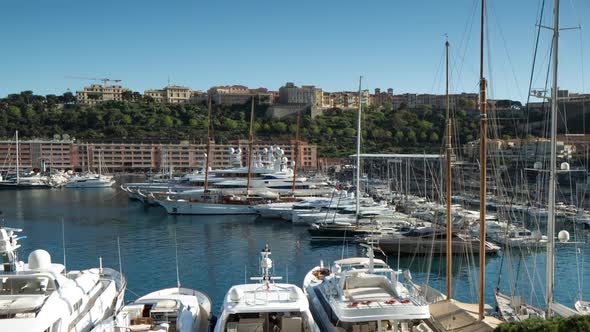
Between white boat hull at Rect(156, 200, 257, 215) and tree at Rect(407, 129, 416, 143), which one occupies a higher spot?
Result: tree at Rect(407, 129, 416, 143)

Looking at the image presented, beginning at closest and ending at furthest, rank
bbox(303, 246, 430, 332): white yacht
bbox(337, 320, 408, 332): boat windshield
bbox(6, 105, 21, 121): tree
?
bbox(303, 246, 430, 332): white yacht → bbox(337, 320, 408, 332): boat windshield → bbox(6, 105, 21, 121): tree

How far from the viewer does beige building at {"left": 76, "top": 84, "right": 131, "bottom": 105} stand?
181250 mm

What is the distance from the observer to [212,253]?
3462 centimetres

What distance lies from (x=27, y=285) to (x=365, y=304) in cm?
847

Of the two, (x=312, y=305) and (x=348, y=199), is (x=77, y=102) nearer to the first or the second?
(x=348, y=199)

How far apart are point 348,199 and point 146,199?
24760mm

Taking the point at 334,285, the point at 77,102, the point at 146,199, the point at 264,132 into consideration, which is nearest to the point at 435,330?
the point at 334,285

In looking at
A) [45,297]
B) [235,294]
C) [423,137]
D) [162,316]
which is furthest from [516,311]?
[423,137]

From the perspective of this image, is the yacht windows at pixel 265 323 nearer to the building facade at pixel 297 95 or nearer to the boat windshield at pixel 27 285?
the boat windshield at pixel 27 285

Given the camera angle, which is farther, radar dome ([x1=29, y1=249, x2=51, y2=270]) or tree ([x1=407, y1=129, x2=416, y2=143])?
tree ([x1=407, y1=129, x2=416, y2=143])

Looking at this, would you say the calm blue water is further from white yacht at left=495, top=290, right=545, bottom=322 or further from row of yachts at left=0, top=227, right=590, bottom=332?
row of yachts at left=0, top=227, right=590, bottom=332

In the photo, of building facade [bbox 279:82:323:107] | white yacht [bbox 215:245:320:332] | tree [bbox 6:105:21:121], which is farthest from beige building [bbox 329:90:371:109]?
white yacht [bbox 215:245:320:332]

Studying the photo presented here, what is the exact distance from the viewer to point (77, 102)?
178375mm

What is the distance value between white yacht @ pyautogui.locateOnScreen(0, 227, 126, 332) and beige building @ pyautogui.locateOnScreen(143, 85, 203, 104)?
17464 centimetres
